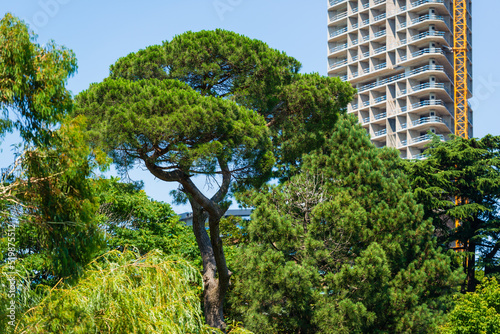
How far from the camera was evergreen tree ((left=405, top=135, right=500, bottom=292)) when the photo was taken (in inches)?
1128

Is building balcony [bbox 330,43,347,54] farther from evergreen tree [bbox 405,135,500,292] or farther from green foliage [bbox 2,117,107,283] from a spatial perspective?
green foliage [bbox 2,117,107,283]

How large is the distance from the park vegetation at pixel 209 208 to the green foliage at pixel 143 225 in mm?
67

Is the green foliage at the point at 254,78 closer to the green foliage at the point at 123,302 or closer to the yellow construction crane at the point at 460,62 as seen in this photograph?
the green foliage at the point at 123,302

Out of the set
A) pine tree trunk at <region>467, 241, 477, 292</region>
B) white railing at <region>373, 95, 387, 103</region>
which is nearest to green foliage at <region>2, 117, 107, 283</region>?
pine tree trunk at <region>467, 241, 477, 292</region>

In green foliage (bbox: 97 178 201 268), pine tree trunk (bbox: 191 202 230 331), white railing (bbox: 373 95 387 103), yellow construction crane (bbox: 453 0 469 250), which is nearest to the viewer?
pine tree trunk (bbox: 191 202 230 331)

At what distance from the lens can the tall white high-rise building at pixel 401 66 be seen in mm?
66125

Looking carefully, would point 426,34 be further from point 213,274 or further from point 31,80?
point 31,80

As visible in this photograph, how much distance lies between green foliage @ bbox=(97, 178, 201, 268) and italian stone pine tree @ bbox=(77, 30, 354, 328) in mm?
5507

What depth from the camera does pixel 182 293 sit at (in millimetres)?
10617

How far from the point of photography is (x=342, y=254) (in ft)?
64.5

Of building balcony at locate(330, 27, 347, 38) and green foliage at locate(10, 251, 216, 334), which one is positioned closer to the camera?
green foliage at locate(10, 251, 216, 334)

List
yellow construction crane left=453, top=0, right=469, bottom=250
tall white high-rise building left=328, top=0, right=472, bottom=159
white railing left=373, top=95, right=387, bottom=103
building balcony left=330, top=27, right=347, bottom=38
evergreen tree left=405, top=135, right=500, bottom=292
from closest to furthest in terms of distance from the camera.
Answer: evergreen tree left=405, top=135, right=500, bottom=292 → tall white high-rise building left=328, top=0, right=472, bottom=159 → yellow construction crane left=453, top=0, right=469, bottom=250 → white railing left=373, top=95, right=387, bottom=103 → building balcony left=330, top=27, right=347, bottom=38

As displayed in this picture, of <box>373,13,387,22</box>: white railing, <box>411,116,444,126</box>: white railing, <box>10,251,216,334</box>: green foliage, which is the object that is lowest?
<box>10,251,216,334</box>: green foliage

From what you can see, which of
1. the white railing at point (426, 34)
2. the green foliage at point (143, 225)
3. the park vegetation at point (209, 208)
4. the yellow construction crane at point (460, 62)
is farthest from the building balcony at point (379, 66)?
the green foliage at point (143, 225)
